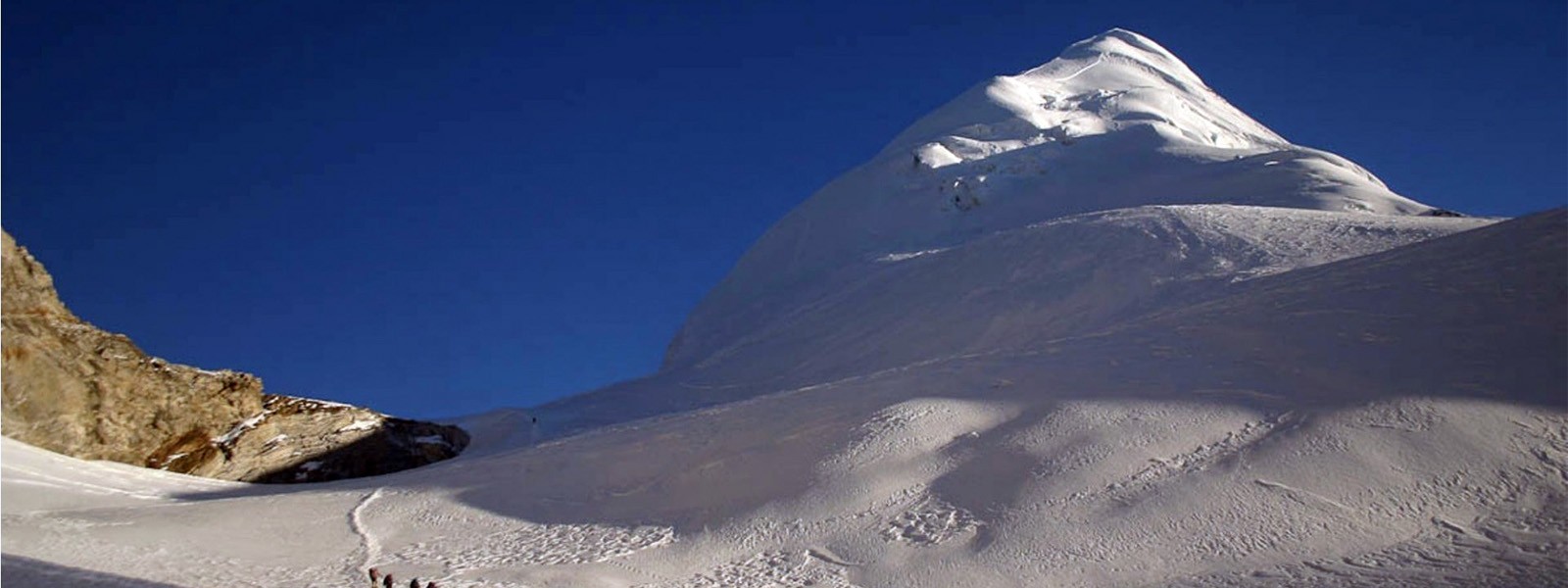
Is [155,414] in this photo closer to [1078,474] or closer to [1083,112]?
[1078,474]

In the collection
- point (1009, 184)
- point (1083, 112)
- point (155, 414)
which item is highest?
point (1083, 112)

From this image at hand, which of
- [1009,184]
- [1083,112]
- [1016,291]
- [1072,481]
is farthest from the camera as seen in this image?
[1083,112]

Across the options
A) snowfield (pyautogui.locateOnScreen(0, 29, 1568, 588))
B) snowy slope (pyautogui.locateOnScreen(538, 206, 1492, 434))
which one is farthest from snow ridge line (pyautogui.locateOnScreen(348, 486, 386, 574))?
snowy slope (pyautogui.locateOnScreen(538, 206, 1492, 434))

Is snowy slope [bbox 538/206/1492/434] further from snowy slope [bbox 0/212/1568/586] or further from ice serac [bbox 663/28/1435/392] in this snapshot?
snowy slope [bbox 0/212/1568/586]

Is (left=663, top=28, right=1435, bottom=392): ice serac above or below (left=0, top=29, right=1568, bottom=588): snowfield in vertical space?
above

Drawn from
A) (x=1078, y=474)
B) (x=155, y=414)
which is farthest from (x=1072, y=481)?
(x=155, y=414)

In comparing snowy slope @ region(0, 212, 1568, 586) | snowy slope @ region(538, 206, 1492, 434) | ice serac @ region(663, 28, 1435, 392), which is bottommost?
snowy slope @ region(0, 212, 1568, 586)
